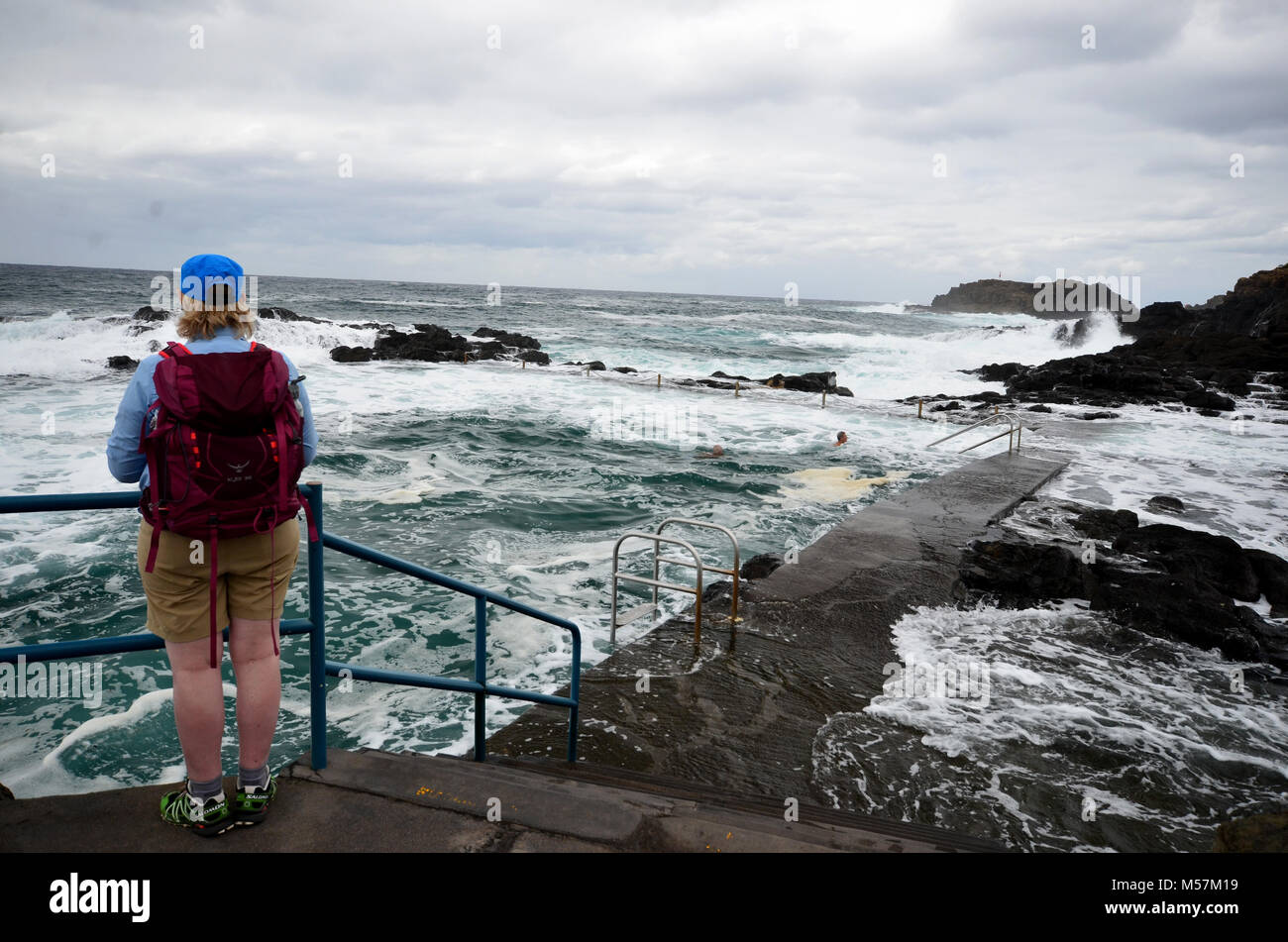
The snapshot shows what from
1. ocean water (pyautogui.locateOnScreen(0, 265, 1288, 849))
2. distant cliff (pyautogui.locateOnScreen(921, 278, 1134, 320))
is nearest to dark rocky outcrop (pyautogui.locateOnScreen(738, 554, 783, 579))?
ocean water (pyautogui.locateOnScreen(0, 265, 1288, 849))

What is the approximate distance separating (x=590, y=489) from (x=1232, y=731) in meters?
10.1

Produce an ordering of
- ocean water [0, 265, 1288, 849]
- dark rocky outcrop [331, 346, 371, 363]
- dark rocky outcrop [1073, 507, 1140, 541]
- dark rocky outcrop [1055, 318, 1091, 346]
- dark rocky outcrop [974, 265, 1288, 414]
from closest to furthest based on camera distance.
Answer: ocean water [0, 265, 1288, 849], dark rocky outcrop [1073, 507, 1140, 541], dark rocky outcrop [974, 265, 1288, 414], dark rocky outcrop [331, 346, 371, 363], dark rocky outcrop [1055, 318, 1091, 346]

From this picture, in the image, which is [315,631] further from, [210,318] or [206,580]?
[210,318]

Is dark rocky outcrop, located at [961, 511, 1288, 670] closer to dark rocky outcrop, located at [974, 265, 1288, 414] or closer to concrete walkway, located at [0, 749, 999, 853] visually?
concrete walkway, located at [0, 749, 999, 853]

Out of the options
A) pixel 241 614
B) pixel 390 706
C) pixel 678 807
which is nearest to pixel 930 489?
pixel 390 706

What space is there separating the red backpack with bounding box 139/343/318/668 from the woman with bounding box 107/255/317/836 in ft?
0.06

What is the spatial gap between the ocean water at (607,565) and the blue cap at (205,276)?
4.08 m

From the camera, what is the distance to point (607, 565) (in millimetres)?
9797

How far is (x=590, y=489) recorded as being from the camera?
46.0 ft

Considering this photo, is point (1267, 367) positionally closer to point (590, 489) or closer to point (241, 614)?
point (590, 489)

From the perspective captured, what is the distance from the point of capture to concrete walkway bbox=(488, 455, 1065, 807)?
477 centimetres

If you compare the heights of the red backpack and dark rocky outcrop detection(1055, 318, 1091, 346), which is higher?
dark rocky outcrop detection(1055, 318, 1091, 346)

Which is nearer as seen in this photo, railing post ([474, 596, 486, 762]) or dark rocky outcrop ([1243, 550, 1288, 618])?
railing post ([474, 596, 486, 762])

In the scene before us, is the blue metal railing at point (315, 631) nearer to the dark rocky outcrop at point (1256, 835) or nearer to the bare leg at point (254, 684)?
the bare leg at point (254, 684)
